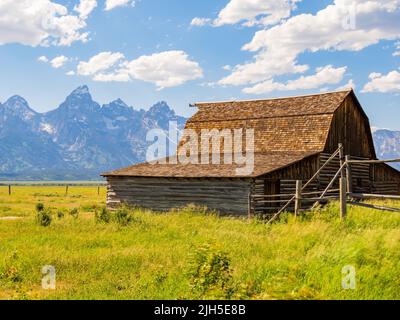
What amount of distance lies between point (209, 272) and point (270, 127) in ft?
69.2

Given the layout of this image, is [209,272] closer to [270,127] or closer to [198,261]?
[198,261]

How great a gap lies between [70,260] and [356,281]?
256 inches

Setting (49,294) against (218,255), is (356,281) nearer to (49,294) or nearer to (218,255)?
(218,255)

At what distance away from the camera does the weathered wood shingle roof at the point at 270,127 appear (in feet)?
74.2

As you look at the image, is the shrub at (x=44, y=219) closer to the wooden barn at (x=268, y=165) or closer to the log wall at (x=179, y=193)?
the wooden barn at (x=268, y=165)

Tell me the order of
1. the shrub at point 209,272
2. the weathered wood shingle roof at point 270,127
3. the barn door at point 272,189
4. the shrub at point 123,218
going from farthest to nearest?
the weathered wood shingle roof at point 270,127, the barn door at point 272,189, the shrub at point 123,218, the shrub at point 209,272

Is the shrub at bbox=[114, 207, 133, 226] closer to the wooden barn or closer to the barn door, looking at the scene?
the wooden barn

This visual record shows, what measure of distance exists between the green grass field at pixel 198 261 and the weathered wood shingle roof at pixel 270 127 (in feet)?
19.6

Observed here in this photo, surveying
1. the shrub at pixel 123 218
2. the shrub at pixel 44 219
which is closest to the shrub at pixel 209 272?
the shrub at pixel 123 218

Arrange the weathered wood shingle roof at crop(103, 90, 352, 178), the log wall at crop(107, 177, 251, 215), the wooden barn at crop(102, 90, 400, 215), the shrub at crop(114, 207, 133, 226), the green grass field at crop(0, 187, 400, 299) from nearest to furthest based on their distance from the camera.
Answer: the green grass field at crop(0, 187, 400, 299) < the shrub at crop(114, 207, 133, 226) < the log wall at crop(107, 177, 251, 215) < the wooden barn at crop(102, 90, 400, 215) < the weathered wood shingle roof at crop(103, 90, 352, 178)

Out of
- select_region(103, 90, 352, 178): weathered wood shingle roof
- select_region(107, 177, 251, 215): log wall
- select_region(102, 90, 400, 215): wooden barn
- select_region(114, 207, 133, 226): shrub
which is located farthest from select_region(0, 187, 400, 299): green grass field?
select_region(103, 90, 352, 178): weathered wood shingle roof

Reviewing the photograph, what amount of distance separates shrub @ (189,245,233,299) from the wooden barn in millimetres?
11419

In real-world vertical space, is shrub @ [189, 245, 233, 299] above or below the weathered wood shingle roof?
below

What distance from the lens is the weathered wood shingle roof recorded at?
74.2ft
